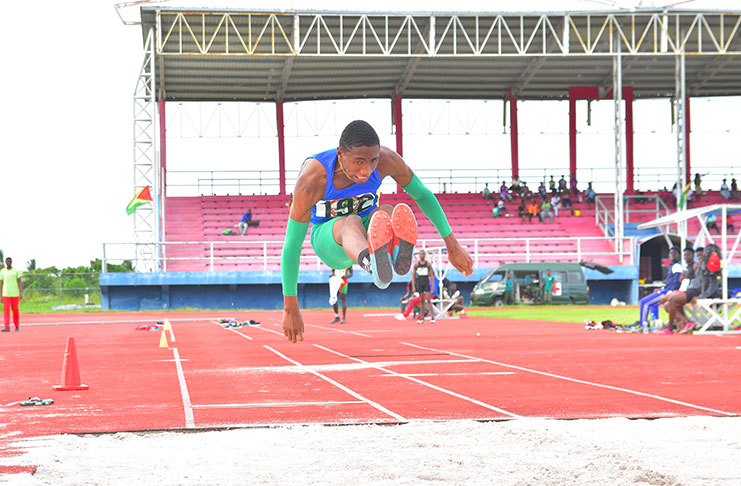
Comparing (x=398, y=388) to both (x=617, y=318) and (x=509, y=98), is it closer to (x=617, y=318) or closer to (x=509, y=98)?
(x=617, y=318)

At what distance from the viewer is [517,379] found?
9.92 m

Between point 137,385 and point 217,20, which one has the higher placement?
point 217,20

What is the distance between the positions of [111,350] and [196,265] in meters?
19.7

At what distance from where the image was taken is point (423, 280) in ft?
70.3

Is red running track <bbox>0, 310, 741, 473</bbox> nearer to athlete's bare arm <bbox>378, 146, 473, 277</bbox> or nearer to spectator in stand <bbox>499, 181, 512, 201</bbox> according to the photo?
athlete's bare arm <bbox>378, 146, 473, 277</bbox>

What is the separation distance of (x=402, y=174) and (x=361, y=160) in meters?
0.54

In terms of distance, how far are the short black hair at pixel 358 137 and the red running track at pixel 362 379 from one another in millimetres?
2871

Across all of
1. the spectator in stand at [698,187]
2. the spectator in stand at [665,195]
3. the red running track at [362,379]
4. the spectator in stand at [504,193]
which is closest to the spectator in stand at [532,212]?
the spectator in stand at [504,193]

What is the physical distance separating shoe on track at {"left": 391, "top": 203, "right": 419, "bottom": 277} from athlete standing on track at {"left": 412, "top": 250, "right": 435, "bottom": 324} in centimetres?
1612

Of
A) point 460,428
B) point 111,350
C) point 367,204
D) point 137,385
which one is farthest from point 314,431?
point 111,350

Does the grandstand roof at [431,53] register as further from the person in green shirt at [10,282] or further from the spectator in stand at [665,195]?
the person in green shirt at [10,282]

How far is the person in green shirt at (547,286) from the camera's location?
30.5 m

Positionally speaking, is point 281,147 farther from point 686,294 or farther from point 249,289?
point 686,294

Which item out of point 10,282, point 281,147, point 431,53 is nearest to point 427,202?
point 10,282
